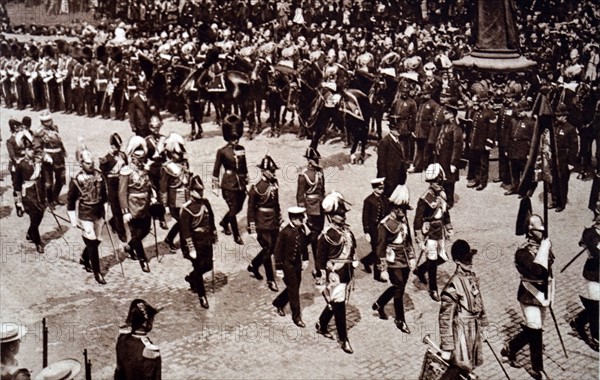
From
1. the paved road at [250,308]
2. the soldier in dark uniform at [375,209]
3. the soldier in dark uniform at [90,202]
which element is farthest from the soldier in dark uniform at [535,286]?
the soldier in dark uniform at [90,202]

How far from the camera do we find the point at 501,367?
850 cm

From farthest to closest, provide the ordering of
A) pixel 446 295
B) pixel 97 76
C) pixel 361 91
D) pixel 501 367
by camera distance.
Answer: pixel 97 76
pixel 361 91
pixel 501 367
pixel 446 295

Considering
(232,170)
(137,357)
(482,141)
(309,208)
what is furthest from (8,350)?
(482,141)

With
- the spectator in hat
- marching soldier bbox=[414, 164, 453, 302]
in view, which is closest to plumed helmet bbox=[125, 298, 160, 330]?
the spectator in hat

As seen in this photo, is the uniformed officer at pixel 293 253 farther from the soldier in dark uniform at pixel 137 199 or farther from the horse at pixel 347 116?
the horse at pixel 347 116

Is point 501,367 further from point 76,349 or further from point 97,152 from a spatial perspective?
point 97,152

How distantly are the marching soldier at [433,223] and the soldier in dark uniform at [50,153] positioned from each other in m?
6.67

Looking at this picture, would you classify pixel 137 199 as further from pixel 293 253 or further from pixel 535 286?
pixel 535 286

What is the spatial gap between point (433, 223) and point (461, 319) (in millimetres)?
2368

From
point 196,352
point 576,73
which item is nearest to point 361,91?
point 576,73

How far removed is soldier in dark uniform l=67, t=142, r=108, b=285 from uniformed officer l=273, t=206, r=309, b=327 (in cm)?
303

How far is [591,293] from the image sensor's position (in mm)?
8977

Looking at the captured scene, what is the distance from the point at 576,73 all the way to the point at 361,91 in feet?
14.5

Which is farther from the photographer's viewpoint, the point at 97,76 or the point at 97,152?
the point at 97,76
